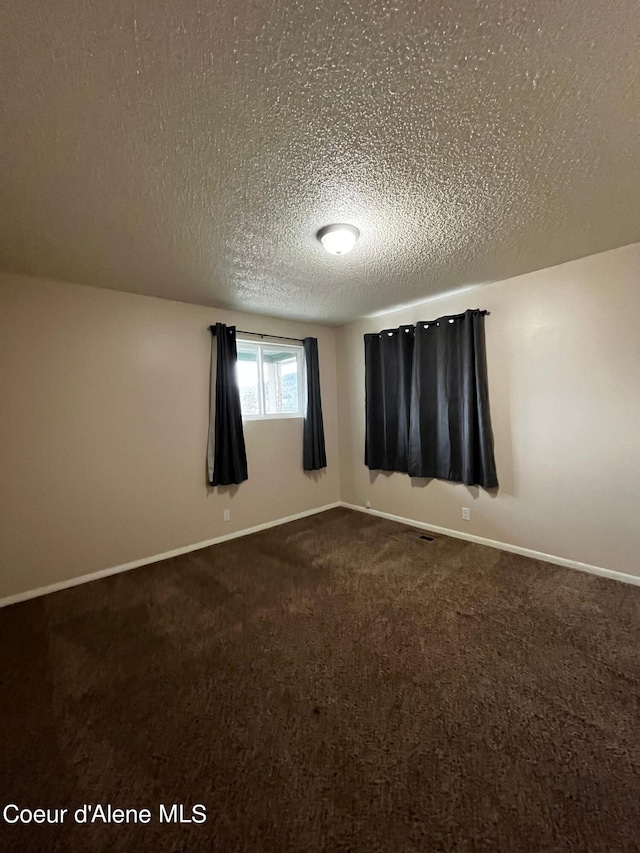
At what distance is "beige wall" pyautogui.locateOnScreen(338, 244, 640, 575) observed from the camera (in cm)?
251

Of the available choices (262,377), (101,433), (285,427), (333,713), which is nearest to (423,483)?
(285,427)

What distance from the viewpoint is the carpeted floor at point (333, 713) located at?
110cm

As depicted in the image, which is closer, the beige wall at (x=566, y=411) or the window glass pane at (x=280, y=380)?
the beige wall at (x=566, y=411)

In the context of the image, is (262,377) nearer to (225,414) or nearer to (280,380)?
(280,380)

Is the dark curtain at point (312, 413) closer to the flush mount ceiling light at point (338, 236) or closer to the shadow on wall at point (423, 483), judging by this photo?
the shadow on wall at point (423, 483)

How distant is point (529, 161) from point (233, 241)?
163 cm

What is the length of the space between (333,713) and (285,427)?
2961 mm

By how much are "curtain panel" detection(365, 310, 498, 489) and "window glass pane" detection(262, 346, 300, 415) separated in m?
0.93

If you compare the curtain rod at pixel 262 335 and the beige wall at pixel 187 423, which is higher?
the curtain rod at pixel 262 335

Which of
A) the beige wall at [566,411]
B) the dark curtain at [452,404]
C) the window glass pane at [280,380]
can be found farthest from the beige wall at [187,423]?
the window glass pane at [280,380]

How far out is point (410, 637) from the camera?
2004mm

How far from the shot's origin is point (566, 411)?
2760 millimetres

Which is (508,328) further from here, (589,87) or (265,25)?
(265,25)

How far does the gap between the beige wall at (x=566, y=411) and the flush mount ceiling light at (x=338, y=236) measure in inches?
68.7
